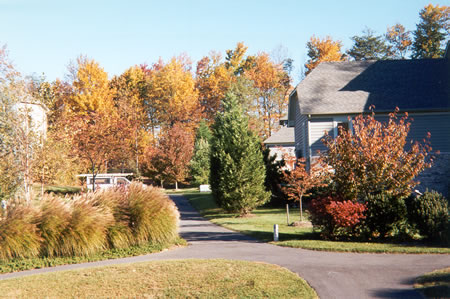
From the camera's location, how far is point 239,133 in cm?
2362

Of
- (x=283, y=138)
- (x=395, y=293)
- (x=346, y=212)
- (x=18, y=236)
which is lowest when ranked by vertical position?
(x=395, y=293)

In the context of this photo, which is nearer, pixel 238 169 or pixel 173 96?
pixel 238 169

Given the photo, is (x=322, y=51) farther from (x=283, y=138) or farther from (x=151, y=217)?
(x=151, y=217)

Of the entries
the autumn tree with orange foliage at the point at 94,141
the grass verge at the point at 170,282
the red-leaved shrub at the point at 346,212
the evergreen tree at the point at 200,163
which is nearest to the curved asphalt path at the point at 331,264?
the grass verge at the point at 170,282

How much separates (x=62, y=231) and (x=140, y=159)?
3963cm

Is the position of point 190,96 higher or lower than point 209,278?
higher

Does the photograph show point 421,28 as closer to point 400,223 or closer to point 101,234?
point 400,223

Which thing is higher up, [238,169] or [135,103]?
[135,103]

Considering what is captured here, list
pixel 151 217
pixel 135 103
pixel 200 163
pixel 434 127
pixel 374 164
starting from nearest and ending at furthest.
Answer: pixel 374 164
pixel 151 217
pixel 434 127
pixel 200 163
pixel 135 103

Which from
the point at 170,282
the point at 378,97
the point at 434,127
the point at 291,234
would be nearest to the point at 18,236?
the point at 170,282

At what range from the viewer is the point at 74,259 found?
40.5 ft

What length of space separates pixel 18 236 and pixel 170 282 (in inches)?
213

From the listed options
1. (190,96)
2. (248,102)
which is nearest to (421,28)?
(248,102)

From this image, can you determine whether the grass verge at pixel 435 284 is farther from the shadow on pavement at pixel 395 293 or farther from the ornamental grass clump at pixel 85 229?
the ornamental grass clump at pixel 85 229
